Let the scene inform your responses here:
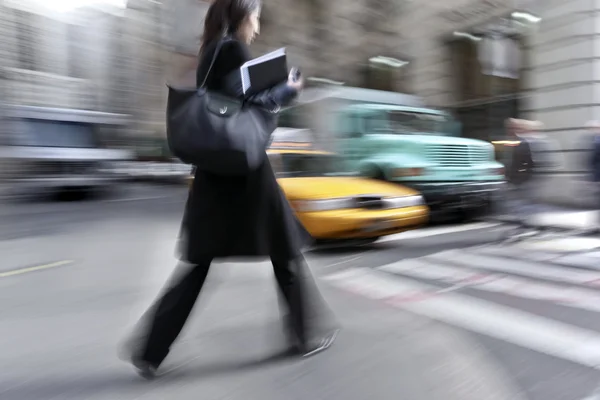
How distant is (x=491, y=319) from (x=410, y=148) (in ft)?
15.2

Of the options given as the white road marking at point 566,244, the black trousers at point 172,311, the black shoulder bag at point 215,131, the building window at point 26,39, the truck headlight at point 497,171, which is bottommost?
the white road marking at point 566,244

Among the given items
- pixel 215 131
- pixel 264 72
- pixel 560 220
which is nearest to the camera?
pixel 215 131

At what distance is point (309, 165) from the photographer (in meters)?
8.23

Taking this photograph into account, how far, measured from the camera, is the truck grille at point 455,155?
27.2ft

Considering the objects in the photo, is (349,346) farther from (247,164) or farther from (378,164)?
(378,164)

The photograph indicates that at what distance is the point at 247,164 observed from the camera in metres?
2.52

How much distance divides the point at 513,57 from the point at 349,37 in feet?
28.0

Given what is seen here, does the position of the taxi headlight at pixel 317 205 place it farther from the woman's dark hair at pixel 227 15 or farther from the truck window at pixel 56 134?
the truck window at pixel 56 134

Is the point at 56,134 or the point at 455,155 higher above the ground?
the point at 56,134

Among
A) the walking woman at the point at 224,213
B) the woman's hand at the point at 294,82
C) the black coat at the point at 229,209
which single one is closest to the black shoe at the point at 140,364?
the walking woman at the point at 224,213

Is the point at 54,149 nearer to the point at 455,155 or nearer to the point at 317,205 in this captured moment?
the point at 317,205

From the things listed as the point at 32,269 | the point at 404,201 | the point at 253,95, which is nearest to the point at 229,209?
the point at 253,95

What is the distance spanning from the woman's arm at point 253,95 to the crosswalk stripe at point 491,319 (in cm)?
207

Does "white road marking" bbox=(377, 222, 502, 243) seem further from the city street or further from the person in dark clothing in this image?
the person in dark clothing
